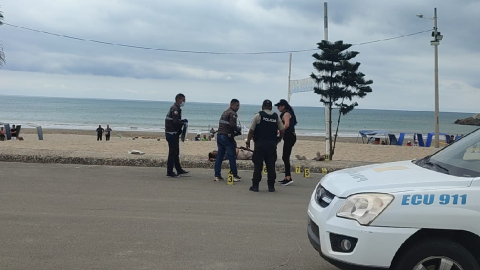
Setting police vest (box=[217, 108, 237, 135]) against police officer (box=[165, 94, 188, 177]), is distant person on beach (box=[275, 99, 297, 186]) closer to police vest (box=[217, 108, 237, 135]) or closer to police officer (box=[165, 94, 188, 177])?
police vest (box=[217, 108, 237, 135])

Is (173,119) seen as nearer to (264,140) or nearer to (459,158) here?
(264,140)

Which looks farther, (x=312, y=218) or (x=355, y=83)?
(x=355, y=83)

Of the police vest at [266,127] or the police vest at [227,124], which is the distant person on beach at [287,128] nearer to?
the police vest at [266,127]

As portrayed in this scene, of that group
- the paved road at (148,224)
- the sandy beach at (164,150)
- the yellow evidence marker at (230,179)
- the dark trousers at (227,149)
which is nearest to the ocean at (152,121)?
the sandy beach at (164,150)

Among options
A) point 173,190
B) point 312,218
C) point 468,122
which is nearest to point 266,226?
point 312,218

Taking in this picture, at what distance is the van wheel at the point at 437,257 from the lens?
3.49 meters

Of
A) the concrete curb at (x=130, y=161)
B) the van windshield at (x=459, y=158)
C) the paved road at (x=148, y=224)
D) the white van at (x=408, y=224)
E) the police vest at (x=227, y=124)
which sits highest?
the police vest at (x=227, y=124)

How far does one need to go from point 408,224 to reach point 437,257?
1.06 ft

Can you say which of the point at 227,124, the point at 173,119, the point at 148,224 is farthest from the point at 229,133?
the point at 148,224

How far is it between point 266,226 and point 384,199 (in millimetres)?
2989

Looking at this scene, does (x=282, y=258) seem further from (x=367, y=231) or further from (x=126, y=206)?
(x=126, y=206)

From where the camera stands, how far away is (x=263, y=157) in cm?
915

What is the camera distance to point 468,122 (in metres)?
108

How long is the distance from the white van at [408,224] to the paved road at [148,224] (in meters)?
1.35
